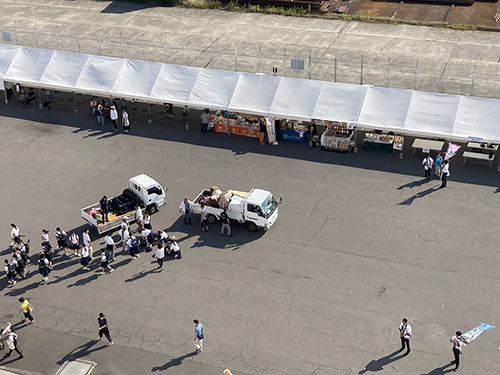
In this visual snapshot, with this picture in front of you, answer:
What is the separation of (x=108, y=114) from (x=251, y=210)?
43.9 ft

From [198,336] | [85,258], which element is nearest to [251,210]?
[85,258]

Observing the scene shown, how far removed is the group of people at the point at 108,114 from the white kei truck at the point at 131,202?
733 cm

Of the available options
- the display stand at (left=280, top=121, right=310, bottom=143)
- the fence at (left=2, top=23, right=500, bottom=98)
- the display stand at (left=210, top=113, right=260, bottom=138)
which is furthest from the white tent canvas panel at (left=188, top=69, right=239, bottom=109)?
the fence at (left=2, top=23, right=500, bottom=98)

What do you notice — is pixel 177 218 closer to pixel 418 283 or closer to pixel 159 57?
pixel 418 283

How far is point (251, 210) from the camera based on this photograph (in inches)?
1156

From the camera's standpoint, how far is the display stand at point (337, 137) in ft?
116

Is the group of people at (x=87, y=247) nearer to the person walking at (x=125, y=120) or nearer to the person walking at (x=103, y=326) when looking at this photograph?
the person walking at (x=103, y=326)

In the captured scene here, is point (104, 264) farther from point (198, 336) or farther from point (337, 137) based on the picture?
point (337, 137)

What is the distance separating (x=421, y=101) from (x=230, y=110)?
979 cm

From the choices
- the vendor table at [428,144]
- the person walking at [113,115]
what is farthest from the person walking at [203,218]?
the vendor table at [428,144]

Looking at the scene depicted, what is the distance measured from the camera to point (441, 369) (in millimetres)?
22953

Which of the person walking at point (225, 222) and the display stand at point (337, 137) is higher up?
the display stand at point (337, 137)

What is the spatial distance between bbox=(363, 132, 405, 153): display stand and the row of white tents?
823mm

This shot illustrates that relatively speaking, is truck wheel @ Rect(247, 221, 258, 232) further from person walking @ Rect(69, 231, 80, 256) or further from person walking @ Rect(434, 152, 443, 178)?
person walking @ Rect(434, 152, 443, 178)
